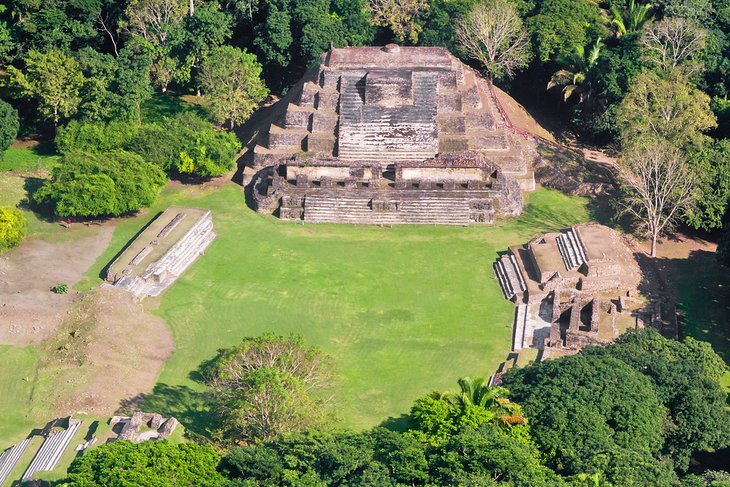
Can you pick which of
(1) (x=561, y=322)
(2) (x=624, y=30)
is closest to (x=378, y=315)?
(1) (x=561, y=322)

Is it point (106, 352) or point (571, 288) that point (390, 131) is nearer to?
point (571, 288)

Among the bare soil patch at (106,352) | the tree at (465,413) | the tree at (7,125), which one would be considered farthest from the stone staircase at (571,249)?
the tree at (7,125)

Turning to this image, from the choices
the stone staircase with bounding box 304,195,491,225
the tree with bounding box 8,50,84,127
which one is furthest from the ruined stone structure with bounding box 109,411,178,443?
the tree with bounding box 8,50,84,127

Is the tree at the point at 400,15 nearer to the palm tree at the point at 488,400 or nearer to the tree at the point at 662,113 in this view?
the tree at the point at 662,113

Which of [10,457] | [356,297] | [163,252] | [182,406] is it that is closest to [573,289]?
[356,297]

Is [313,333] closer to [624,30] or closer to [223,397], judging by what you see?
[223,397]
